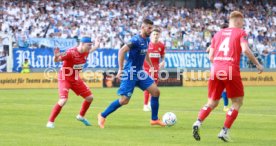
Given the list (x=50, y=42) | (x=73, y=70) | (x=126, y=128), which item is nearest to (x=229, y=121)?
(x=126, y=128)

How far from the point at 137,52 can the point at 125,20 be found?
101 ft

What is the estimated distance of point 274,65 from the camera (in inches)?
1927

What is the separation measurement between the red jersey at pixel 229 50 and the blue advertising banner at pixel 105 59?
1131 inches

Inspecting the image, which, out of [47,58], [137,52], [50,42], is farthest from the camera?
[47,58]

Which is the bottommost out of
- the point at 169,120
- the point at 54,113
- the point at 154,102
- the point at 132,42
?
the point at 169,120

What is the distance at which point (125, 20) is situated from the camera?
1876 inches

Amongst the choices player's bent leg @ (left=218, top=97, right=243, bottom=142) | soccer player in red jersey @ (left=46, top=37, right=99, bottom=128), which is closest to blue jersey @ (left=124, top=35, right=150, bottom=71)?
soccer player in red jersey @ (left=46, top=37, right=99, bottom=128)

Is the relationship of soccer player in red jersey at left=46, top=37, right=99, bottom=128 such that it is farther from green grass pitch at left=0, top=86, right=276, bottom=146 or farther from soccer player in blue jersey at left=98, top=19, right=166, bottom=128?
soccer player in blue jersey at left=98, top=19, right=166, bottom=128

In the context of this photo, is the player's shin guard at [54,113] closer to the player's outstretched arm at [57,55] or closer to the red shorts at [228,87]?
the player's outstretched arm at [57,55]

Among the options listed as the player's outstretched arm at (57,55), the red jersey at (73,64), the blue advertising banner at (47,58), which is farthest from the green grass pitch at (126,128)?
the blue advertising banner at (47,58)

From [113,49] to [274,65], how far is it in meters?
11.6

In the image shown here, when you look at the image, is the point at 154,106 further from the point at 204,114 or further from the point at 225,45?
the point at 225,45

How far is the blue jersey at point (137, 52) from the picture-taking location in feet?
54.7

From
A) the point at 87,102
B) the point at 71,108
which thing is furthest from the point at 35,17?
the point at 87,102
